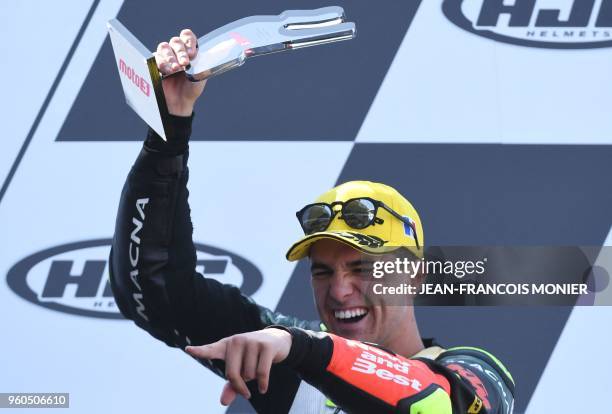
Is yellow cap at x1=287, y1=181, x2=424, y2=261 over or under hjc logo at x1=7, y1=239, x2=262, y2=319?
over

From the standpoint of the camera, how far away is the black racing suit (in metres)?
1.57

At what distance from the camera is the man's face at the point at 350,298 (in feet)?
6.55

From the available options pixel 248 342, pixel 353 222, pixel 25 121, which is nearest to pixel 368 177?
pixel 353 222

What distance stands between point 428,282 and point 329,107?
1.62ft

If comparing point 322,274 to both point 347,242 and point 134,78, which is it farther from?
point 134,78

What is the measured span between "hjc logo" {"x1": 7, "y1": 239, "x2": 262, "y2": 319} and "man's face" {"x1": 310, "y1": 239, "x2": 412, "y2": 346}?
17.2 inches

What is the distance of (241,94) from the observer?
2.52 meters

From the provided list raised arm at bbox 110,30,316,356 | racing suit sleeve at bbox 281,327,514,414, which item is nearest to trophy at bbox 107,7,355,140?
raised arm at bbox 110,30,316,356

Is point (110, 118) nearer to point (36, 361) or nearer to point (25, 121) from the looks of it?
point (25, 121)

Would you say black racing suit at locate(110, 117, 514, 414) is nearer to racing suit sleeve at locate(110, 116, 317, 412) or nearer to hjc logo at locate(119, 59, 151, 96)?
racing suit sleeve at locate(110, 116, 317, 412)

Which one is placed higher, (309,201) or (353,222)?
(353,222)

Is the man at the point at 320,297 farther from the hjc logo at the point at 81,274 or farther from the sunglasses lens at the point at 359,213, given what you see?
the hjc logo at the point at 81,274

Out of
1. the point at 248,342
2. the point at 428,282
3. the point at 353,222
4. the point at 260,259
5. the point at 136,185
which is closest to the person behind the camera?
the point at 248,342

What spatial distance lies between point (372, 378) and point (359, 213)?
27.4 inches
